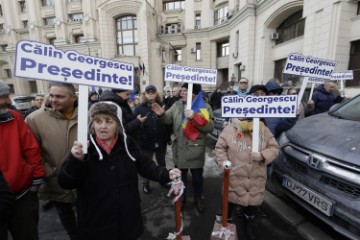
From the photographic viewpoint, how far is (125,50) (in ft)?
82.9

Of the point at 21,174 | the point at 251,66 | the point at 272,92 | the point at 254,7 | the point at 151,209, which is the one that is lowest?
the point at 151,209

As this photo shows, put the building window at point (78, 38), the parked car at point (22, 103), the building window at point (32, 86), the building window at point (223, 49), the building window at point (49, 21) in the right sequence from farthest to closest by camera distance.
Result: 1. the building window at point (32, 86)
2. the building window at point (49, 21)
3. the building window at point (78, 38)
4. the building window at point (223, 49)
5. the parked car at point (22, 103)

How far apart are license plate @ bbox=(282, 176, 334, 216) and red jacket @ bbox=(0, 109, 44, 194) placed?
2.61 metres

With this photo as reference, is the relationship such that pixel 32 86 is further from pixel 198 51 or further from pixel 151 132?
pixel 151 132

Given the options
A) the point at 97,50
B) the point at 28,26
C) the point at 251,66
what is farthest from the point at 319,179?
the point at 28,26

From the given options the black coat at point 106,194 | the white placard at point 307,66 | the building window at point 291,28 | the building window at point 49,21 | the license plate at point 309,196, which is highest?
the building window at point 49,21

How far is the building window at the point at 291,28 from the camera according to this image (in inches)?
521

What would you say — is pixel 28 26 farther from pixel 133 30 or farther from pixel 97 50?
pixel 133 30

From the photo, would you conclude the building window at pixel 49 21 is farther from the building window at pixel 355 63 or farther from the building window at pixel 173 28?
the building window at pixel 355 63

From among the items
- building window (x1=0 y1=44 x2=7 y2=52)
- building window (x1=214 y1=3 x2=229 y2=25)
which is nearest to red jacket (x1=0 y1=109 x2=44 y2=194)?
building window (x1=214 y1=3 x2=229 y2=25)

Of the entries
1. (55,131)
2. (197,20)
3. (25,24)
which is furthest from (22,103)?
(25,24)

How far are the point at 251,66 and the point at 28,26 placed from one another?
33.7 meters

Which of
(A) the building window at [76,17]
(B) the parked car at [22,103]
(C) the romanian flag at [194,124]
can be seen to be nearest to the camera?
(C) the romanian flag at [194,124]

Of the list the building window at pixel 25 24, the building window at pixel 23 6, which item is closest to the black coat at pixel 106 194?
the building window at pixel 25 24
